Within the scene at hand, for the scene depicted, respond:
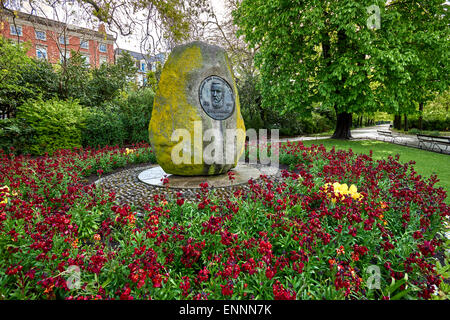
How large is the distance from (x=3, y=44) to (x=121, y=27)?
204 inches

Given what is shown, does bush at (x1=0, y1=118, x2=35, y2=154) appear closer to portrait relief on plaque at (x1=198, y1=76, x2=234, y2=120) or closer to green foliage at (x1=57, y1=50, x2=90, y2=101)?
→ green foliage at (x1=57, y1=50, x2=90, y2=101)

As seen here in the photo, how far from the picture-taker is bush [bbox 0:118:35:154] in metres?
9.96

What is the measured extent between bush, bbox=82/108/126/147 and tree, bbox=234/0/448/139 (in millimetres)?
8837

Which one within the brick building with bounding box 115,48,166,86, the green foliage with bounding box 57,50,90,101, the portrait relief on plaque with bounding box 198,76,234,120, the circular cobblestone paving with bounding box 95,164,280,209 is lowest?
the circular cobblestone paving with bounding box 95,164,280,209

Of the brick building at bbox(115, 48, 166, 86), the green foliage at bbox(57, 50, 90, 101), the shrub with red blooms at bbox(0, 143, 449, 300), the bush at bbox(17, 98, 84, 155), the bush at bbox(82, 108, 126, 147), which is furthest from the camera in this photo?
the green foliage at bbox(57, 50, 90, 101)

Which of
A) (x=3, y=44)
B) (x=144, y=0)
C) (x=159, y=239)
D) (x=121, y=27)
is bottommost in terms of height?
(x=159, y=239)

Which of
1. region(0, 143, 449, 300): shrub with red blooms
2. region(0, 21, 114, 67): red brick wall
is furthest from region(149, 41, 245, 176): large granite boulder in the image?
region(0, 21, 114, 67): red brick wall

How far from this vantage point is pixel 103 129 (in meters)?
12.6

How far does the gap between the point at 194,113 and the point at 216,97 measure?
69 centimetres

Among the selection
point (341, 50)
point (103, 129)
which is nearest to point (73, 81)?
point (103, 129)
